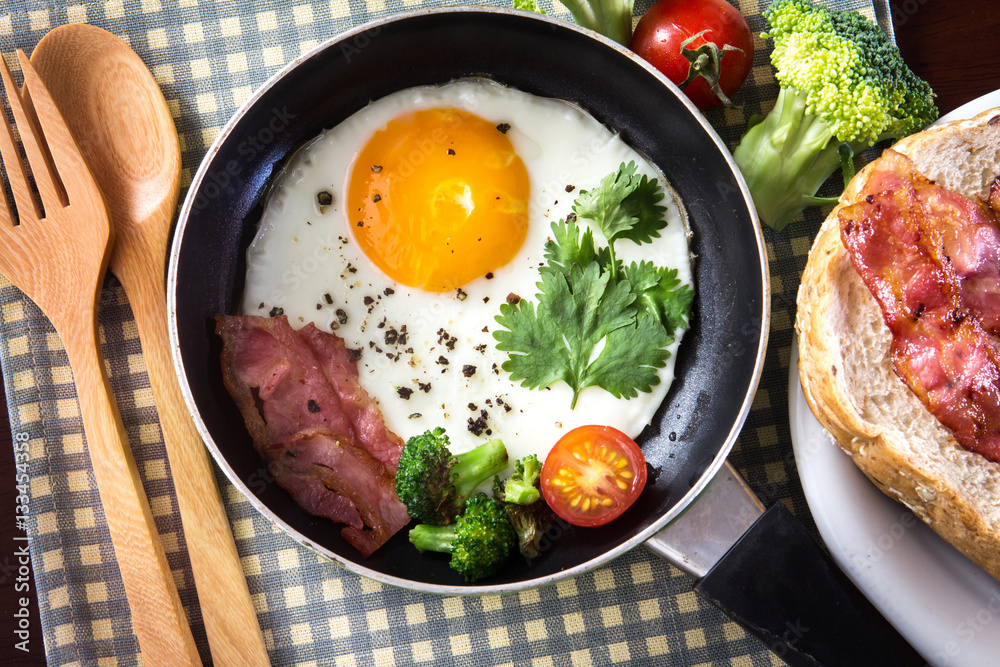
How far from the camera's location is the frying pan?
1635mm

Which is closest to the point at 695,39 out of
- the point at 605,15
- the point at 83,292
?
the point at 605,15

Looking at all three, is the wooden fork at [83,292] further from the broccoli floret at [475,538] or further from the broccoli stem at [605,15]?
the broccoli stem at [605,15]

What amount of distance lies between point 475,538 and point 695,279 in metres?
1.00

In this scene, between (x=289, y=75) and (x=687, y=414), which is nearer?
(x=289, y=75)

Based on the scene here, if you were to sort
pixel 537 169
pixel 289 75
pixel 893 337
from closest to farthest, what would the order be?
1. pixel 893 337
2. pixel 289 75
3. pixel 537 169

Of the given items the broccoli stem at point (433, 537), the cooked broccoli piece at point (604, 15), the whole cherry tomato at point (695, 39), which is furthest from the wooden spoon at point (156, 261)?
the whole cherry tomato at point (695, 39)

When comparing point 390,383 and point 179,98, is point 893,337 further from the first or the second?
point 179,98

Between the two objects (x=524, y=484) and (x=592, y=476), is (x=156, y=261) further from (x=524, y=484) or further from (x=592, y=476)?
(x=592, y=476)

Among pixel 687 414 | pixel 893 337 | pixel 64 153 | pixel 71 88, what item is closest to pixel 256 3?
pixel 71 88

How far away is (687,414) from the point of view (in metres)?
1.92

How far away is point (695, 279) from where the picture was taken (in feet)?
6.28

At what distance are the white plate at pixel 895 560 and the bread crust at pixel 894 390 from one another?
0.07m

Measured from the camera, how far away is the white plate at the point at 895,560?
163 centimetres

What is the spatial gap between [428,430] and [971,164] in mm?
1623
